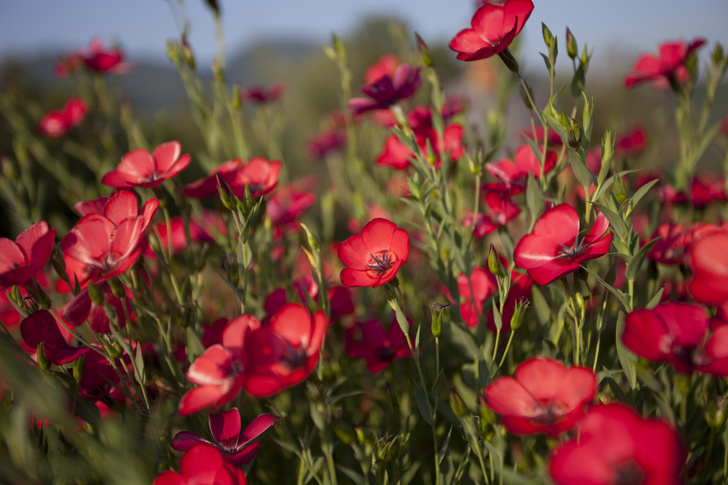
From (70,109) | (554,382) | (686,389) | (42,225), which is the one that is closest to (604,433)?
(554,382)

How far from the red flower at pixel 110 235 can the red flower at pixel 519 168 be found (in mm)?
670

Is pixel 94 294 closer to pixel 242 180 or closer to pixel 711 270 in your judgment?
pixel 242 180

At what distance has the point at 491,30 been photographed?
32.1 inches

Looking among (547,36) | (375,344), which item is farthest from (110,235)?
(547,36)

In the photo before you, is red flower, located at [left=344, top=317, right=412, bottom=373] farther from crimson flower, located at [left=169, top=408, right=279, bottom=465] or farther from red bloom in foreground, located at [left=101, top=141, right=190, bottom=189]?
red bloom in foreground, located at [left=101, top=141, right=190, bottom=189]

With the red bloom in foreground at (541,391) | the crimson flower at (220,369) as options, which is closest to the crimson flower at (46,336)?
the crimson flower at (220,369)

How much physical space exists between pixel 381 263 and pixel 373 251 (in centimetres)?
3

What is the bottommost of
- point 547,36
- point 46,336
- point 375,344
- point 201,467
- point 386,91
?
point 375,344

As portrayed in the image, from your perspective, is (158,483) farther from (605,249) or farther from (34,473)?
(605,249)

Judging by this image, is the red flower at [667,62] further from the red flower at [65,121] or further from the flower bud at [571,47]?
the red flower at [65,121]

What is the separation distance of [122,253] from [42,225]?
0.13m

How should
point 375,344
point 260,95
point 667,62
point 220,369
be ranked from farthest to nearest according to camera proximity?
point 260,95 → point 667,62 → point 375,344 → point 220,369

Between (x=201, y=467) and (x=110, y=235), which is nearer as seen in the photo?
(x=201, y=467)

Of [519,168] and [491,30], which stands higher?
[491,30]
